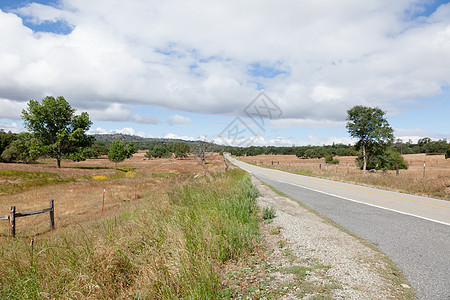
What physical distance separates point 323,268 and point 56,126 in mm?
60032

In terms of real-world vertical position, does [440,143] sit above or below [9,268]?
above

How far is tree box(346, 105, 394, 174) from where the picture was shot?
123 ft

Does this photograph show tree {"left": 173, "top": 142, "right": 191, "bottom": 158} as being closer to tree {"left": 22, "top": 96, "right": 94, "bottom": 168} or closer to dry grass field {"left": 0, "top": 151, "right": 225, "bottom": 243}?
tree {"left": 22, "top": 96, "right": 94, "bottom": 168}

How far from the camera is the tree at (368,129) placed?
123ft

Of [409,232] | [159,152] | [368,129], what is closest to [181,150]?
[159,152]

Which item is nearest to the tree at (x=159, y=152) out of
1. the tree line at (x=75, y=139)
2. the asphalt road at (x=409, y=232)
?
the tree line at (x=75, y=139)

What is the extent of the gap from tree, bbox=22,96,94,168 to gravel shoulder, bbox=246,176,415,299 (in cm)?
5380

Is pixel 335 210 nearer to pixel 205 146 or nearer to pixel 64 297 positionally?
pixel 64 297

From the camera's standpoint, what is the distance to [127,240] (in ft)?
15.8

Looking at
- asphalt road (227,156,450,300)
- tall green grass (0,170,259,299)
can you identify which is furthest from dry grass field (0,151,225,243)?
asphalt road (227,156,450,300)

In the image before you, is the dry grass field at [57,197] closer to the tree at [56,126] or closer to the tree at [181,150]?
the tree at [56,126]

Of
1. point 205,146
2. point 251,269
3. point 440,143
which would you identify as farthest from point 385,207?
point 440,143

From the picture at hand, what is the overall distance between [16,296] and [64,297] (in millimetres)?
658

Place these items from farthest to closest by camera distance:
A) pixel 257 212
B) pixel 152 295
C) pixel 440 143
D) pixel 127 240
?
pixel 440 143
pixel 257 212
pixel 127 240
pixel 152 295
